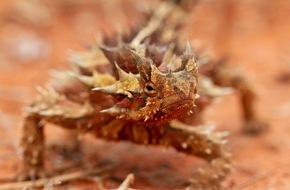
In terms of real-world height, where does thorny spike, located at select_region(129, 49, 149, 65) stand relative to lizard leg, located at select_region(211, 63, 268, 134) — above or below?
below

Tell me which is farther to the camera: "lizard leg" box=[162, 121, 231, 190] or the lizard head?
"lizard leg" box=[162, 121, 231, 190]

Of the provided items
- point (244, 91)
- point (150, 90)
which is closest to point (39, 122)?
point (150, 90)

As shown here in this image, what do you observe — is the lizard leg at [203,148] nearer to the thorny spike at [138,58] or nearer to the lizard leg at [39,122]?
the lizard leg at [39,122]

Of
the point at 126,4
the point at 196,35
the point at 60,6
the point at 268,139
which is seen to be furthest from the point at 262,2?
the point at 268,139

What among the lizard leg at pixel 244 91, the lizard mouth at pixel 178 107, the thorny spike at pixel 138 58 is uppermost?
the lizard leg at pixel 244 91

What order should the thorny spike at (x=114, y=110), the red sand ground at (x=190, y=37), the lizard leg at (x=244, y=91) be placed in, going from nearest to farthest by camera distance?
1. the thorny spike at (x=114, y=110)
2. the red sand ground at (x=190, y=37)
3. the lizard leg at (x=244, y=91)

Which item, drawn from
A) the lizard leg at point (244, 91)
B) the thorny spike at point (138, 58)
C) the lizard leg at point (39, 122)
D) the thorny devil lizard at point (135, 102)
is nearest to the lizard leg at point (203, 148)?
the thorny devil lizard at point (135, 102)

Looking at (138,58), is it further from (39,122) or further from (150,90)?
(39,122)

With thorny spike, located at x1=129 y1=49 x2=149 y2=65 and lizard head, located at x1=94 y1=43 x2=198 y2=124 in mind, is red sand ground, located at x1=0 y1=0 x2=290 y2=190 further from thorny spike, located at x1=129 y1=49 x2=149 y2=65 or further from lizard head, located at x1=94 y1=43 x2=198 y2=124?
thorny spike, located at x1=129 y1=49 x2=149 y2=65

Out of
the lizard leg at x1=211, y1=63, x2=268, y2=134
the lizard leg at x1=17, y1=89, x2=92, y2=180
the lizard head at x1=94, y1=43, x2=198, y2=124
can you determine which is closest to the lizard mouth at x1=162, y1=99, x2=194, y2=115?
the lizard head at x1=94, y1=43, x2=198, y2=124
